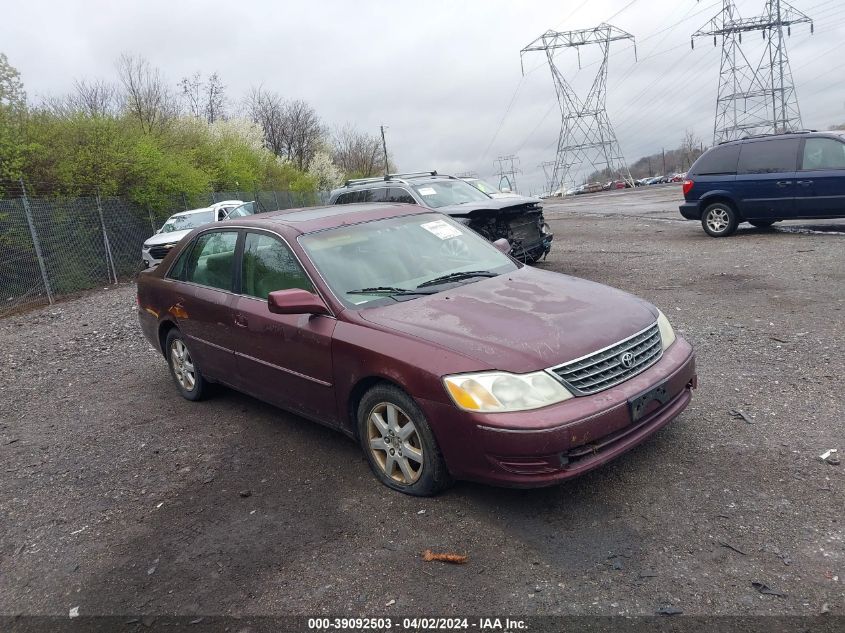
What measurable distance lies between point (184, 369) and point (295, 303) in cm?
239

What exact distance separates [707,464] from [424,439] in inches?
64.7

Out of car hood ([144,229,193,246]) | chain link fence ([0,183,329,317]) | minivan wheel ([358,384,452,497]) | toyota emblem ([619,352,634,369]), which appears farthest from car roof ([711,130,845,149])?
car hood ([144,229,193,246])

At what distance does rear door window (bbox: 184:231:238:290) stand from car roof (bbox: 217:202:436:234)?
0.46ft

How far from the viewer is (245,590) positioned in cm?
315

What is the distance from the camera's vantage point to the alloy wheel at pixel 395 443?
3748 mm

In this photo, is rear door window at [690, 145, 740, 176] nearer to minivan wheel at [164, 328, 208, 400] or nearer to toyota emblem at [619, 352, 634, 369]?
toyota emblem at [619, 352, 634, 369]

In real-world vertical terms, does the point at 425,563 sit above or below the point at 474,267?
below

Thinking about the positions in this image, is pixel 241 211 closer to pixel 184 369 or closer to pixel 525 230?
pixel 525 230

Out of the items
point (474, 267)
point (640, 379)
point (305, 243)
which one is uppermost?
point (305, 243)

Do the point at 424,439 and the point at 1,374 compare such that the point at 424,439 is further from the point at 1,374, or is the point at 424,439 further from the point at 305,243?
the point at 1,374

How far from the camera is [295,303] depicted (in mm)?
4137

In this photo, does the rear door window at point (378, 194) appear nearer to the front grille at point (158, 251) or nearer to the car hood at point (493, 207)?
the car hood at point (493, 207)

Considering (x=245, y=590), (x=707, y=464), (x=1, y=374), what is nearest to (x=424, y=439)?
(x=245, y=590)

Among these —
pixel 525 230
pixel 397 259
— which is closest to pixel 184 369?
pixel 397 259
